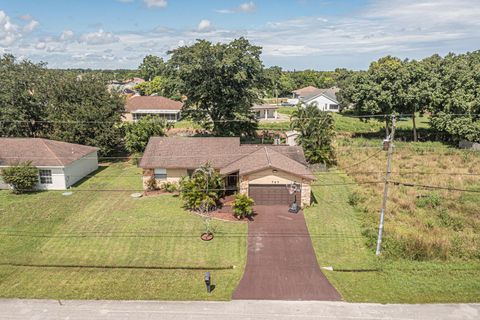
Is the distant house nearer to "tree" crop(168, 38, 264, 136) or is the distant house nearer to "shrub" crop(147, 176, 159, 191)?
"tree" crop(168, 38, 264, 136)

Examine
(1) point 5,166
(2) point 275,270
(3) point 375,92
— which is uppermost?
(3) point 375,92

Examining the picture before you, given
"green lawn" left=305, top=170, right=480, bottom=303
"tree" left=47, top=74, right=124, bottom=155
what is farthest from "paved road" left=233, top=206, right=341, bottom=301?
"tree" left=47, top=74, right=124, bottom=155

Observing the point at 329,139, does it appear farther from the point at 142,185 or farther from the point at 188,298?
the point at 188,298

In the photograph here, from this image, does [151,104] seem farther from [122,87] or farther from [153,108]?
[122,87]

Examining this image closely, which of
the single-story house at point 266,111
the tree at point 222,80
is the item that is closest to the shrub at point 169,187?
the tree at point 222,80

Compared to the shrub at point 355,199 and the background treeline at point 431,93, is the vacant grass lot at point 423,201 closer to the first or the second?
the shrub at point 355,199

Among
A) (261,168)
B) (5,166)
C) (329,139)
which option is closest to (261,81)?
(329,139)

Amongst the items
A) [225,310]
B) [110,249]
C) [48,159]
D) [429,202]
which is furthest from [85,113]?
[429,202]
